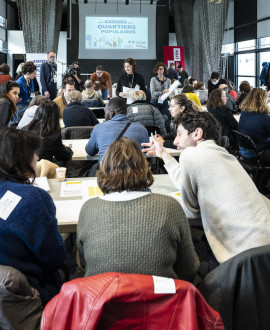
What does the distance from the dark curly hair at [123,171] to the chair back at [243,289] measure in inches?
18.6

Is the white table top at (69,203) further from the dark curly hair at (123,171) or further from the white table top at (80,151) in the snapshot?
the white table top at (80,151)

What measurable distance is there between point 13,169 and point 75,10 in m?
13.7

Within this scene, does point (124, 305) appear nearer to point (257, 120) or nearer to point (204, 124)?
point (204, 124)

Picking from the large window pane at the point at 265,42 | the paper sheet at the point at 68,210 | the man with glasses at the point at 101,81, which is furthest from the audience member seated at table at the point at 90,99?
the large window pane at the point at 265,42

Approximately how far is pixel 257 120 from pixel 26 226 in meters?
3.66

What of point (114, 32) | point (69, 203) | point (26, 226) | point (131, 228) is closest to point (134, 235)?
point (131, 228)

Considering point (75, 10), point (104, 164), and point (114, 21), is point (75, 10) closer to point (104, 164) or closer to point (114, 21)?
point (114, 21)

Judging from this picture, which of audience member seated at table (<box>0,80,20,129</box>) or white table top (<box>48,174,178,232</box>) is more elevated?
audience member seated at table (<box>0,80,20,129</box>)

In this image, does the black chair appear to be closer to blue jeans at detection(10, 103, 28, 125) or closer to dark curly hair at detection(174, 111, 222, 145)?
dark curly hair at detection(174, 111, 222, 145)

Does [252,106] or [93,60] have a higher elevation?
[93,60]

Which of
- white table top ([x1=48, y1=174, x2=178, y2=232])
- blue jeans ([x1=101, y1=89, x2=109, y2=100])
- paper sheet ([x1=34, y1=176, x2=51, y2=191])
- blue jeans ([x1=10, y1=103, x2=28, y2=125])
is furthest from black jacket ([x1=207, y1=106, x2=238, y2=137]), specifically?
blue jeans ([x1=101, y1=89, x2=109, y2=100])

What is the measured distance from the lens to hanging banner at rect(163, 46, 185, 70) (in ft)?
49.1

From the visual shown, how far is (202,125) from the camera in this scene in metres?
2.44

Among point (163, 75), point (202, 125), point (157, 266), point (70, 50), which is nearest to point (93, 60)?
point (70, 50)
